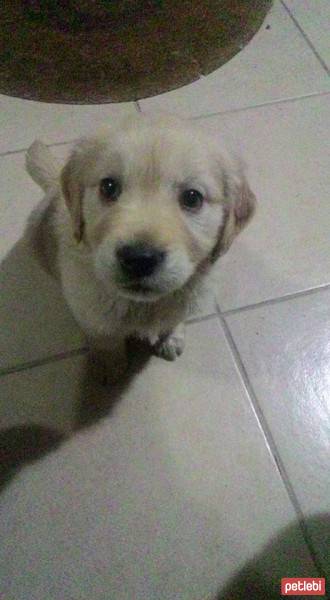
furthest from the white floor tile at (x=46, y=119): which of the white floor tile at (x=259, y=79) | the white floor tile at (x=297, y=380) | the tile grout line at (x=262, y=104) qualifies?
the white floor tile at (x=297, y=380)

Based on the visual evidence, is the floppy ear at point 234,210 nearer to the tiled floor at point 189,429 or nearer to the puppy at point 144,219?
the puppy at point 144,219

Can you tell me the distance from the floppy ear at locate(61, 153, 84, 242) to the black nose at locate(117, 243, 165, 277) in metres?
0.19

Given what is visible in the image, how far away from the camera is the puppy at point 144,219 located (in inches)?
31.4

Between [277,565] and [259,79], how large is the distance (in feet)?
5.49

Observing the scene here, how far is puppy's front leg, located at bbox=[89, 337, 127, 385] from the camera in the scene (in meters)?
1.18

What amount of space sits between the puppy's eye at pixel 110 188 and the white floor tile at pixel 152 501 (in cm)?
56

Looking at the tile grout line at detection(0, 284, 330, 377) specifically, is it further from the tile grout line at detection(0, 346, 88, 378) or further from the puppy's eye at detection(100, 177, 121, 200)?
the puppy's eye at detection(100, 177, 121, 200)

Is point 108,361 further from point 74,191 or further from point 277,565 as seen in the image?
point 277,565

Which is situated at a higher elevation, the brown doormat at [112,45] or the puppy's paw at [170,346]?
the brown doormat at [112,45]

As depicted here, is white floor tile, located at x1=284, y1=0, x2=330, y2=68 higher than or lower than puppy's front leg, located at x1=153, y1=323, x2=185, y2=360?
higher

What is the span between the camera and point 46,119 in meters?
1.64

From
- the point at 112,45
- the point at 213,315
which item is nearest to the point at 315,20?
the point at 112,45

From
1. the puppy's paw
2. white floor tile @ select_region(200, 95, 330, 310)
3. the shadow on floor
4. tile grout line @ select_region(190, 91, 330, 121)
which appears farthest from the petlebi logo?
tile grout line @ select_region(190, 91, 330, 121)

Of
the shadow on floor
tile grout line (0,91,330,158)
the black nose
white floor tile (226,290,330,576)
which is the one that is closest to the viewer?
the black nose
